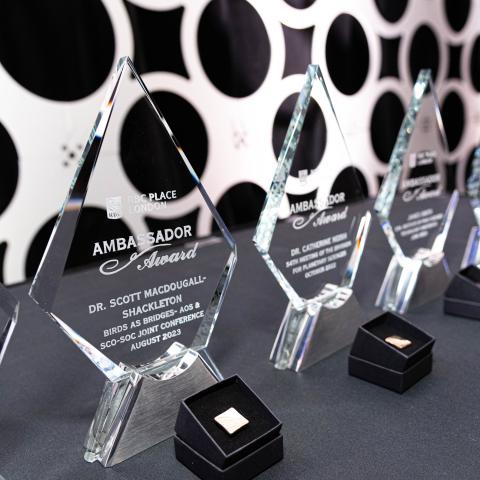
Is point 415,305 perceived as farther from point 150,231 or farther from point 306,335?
point 150,231

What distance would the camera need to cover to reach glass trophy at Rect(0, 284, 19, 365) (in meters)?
1.26

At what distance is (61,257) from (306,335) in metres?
0.86

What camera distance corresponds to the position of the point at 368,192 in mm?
4250

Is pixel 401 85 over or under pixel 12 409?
over

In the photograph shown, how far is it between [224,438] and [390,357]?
0.59 metres

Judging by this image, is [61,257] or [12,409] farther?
[12,409]

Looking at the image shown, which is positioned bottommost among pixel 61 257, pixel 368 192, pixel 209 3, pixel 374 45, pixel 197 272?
pixel 368 192

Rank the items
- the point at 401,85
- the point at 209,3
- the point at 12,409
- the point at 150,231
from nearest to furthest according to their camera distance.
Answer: the point at 150,231 → the point at 12,409 → the point at 209,3 → the point at 401,85

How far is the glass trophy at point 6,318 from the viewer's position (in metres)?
1.26

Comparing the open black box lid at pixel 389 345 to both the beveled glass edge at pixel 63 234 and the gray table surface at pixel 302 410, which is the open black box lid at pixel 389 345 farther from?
the beveled glass edge at pixel 63 234

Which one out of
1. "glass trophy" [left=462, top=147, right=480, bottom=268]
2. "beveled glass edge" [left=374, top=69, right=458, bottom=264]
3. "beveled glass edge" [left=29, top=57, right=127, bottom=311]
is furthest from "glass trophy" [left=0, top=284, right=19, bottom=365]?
"glass trophy" [left=462, top=147, right=480, bottom=268]

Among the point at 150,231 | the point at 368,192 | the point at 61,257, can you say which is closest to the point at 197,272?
the point at 150,231

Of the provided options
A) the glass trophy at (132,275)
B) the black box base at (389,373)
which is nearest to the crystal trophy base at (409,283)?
the black box base at (389,373)

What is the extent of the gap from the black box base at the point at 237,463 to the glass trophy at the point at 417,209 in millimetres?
1059
